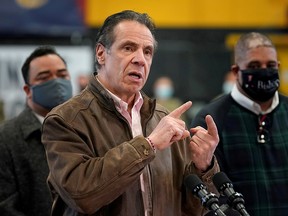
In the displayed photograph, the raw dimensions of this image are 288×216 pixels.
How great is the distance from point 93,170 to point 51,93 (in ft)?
4.82

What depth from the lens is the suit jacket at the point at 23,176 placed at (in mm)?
3688

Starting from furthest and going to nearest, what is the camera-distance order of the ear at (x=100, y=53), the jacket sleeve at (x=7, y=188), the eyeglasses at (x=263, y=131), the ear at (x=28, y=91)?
the ear at (x=28, y=91) < the eyeglasses at (x=263, y=131) < the jacket sleeve at (x=7, y=188) < the ear at (x=100, y=53)

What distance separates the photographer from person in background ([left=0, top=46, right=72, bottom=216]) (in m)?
3.71

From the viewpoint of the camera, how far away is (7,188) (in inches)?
145

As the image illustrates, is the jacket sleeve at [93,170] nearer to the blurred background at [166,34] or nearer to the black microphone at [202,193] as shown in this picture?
the black microphone at [202,193]

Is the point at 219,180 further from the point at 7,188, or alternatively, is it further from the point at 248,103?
the point at 7,188

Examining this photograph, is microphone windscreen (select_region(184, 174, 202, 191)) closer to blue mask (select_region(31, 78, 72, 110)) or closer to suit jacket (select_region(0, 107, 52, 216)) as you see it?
suit jacket (select_region(0, 107, 52, 216))

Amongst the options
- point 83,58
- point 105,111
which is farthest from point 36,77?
point 83,58

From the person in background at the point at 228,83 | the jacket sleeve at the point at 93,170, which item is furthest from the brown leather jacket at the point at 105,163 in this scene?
the person in background at the point at 228,83

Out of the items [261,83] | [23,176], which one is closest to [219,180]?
[261,83]

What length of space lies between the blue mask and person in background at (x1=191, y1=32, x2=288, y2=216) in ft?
2.68

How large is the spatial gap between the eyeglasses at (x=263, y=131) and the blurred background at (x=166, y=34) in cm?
554

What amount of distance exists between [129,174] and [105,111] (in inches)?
14.7

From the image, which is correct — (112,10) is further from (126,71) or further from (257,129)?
(126,71)
